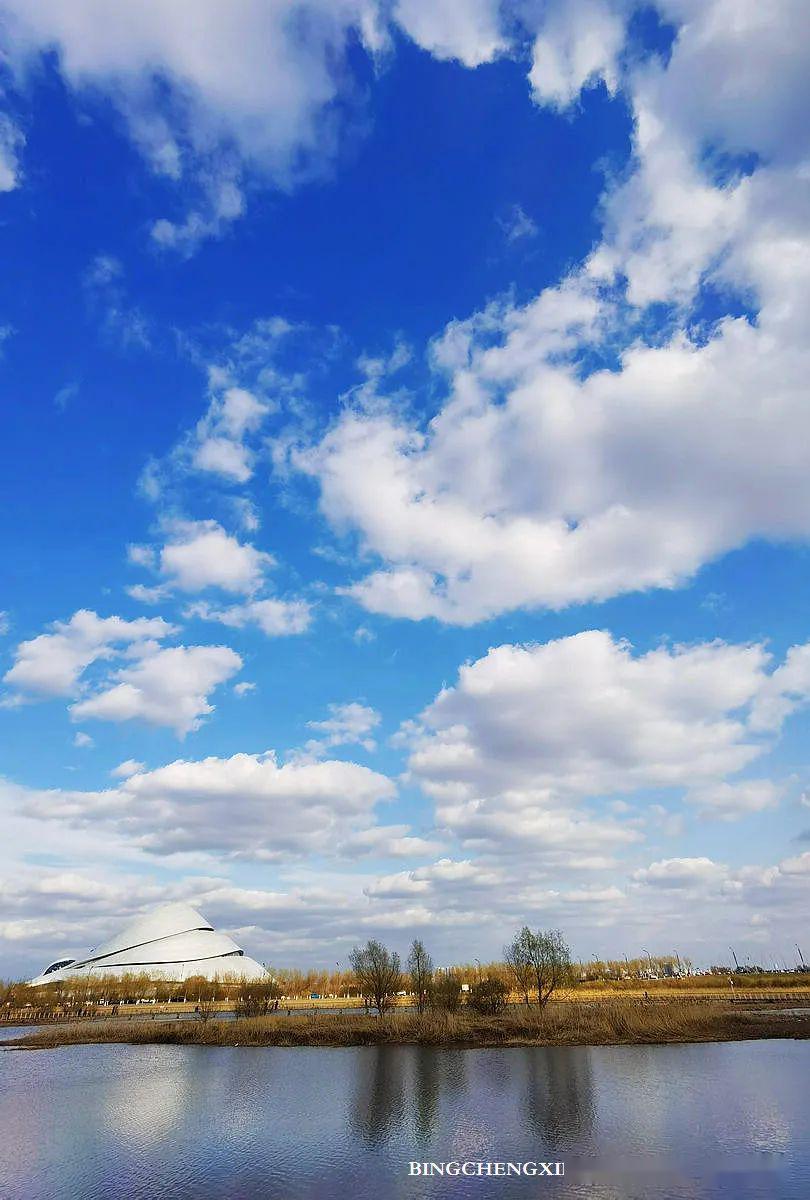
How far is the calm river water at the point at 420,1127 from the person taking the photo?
77.7ft

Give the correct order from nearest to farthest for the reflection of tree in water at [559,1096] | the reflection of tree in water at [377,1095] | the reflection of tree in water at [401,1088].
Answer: the reflection of tree in water at [559,1096], the reflection of tree in water at [377,1095], the reflection of tree in water at [401,1088]

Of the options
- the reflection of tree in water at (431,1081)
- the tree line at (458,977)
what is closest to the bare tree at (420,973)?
the tree line at (458,977)

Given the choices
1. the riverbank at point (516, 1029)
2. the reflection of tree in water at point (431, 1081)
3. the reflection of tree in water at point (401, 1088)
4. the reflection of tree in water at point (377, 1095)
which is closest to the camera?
the reflection of tree in water at point (377, 1095)

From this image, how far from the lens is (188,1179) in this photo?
25750 mm

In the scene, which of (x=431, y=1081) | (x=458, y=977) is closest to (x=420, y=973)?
(x=458, y=977)

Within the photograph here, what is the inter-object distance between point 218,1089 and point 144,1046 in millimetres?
37478

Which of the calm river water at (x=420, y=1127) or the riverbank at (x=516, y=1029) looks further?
the riverbank at (x=516, y=1029)

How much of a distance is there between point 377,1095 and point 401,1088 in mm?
2145

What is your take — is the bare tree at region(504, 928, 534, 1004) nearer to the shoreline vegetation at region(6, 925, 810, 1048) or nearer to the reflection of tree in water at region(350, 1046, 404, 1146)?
the shoreline vegetation at region(6, 925, 810, 1048)

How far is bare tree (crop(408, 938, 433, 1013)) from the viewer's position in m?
94.7

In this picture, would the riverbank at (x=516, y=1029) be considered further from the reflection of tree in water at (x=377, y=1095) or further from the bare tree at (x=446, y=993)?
the reflection of tree in water at (x=377, y=1095)

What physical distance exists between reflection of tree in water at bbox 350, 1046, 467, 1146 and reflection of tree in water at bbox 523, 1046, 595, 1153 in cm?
462

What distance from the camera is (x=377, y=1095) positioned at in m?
40.4

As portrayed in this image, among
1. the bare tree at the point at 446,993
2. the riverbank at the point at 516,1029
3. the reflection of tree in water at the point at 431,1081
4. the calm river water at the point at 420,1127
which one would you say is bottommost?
the calm river water at the point at 420,1127
